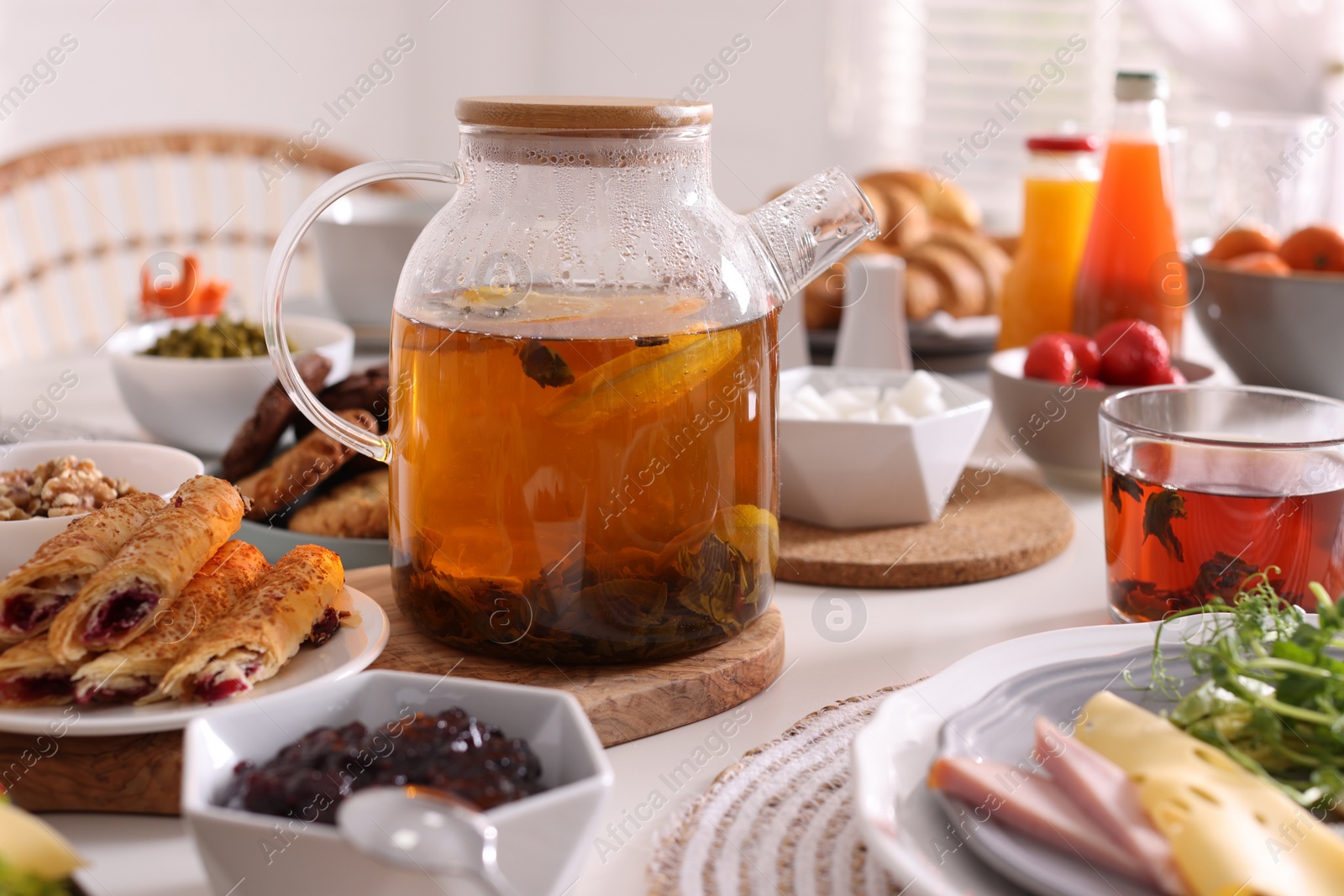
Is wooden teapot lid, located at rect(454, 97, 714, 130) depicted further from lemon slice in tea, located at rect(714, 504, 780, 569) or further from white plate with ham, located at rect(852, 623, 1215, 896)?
white plate with ham, located at rect(852, 623, 1215, 896)

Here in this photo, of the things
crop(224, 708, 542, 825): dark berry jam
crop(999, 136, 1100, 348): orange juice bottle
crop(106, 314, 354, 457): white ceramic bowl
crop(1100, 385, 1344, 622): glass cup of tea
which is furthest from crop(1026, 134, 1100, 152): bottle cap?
crop(224, 708, 542, 825): dark berry jam

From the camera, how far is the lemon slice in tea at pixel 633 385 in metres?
0.73

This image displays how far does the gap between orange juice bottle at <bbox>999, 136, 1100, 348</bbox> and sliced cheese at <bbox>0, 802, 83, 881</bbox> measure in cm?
129

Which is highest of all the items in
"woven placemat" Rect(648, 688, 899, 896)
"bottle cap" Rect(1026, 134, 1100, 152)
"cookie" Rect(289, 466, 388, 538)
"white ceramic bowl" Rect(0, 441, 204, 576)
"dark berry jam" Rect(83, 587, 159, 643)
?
"bottle cap" Rect(1026, 134, 1100, 152)

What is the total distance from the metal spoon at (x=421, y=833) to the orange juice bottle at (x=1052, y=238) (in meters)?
1.21

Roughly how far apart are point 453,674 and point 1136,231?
102 cm

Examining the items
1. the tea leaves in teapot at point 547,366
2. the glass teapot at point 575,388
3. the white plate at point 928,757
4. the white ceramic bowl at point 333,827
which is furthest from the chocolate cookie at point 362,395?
the white plate at point 928,757

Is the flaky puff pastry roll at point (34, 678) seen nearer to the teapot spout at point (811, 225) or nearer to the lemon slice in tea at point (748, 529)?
the lemon slice in tea at point (748, 529)

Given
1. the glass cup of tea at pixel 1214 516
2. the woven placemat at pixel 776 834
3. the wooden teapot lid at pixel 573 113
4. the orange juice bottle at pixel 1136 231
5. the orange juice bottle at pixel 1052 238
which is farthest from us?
the orange juice bottle at pixel 1052 238

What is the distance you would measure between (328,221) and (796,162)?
7.72 ft

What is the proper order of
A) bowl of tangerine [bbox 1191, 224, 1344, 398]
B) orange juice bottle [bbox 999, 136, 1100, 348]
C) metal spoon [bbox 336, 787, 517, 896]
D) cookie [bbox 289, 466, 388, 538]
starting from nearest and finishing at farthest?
metal spoon [bbox 336, 787, 517, 896] < cookie [bbox 289, 466, 388, 538] < bowl of tangerine [bbox 1191, 224, 1344, 398] < orange juice bottle [bbox 999, 136, 1100, 348]

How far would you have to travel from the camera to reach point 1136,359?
3.96 ft

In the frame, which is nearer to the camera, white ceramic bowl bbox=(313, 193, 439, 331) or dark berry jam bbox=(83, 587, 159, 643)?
dark berry jam bbox=(83, 587, 159, 643)

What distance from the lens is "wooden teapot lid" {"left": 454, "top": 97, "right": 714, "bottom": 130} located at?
2.31 ft
